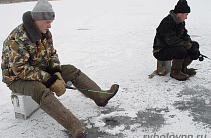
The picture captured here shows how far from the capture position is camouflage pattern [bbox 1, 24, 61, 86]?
7.02 ft

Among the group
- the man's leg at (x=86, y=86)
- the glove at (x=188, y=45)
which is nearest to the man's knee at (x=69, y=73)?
the man's leg at (x=86, y=86)

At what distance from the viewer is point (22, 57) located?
84.9 inches

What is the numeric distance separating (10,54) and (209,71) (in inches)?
129

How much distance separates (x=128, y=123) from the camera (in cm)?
237

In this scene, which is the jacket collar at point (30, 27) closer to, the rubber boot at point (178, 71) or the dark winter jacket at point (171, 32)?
the dark winter jacket at point (171, 32)

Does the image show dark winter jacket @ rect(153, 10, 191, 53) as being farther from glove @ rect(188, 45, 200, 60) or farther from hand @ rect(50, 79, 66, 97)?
hand @ rect(50, 79, 66, 97)

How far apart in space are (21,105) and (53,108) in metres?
0.62

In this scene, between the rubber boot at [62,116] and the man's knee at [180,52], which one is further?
the man's knee at [180,52]

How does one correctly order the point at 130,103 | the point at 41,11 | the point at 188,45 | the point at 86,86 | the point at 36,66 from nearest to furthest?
1. the point at 41,11
2. the point at 36,66
3. the point at 86,86
4. the point at 130,103
5. the point at 188,45

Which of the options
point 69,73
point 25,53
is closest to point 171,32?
point 69,73

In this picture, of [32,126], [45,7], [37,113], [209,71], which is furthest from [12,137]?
[209,71]

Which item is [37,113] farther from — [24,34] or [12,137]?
[24,34]

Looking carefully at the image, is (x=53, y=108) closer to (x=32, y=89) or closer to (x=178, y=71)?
(x=32, y=89)

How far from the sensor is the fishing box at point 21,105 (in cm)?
245
